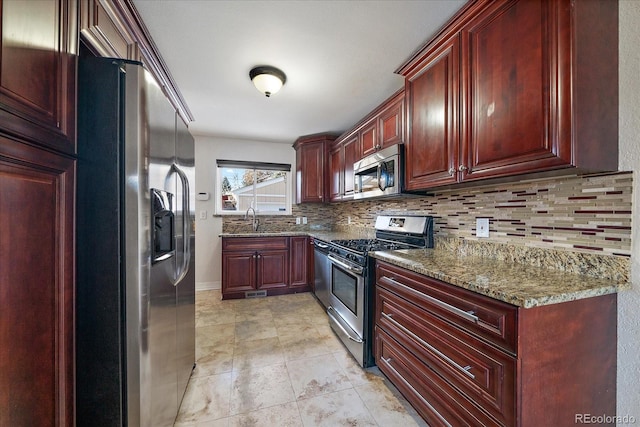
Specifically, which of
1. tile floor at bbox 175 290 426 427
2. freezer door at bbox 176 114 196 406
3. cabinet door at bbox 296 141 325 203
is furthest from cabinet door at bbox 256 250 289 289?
freezer door at bbox 176 114 196 406

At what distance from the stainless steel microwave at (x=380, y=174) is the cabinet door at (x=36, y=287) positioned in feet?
6.11

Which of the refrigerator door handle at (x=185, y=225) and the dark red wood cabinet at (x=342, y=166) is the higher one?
the dark red wood cabinet at (x=342, y=166)

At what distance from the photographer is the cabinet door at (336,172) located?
3.23 metres

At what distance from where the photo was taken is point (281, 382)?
173cm

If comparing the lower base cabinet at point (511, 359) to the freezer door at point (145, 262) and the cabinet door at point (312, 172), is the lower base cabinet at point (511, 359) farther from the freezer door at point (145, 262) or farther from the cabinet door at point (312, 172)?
the cabinet door at point (312, 172)

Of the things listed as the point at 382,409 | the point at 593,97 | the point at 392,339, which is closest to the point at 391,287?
the point at 392,339

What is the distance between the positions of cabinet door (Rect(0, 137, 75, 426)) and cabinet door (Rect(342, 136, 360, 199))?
2419 millimetres

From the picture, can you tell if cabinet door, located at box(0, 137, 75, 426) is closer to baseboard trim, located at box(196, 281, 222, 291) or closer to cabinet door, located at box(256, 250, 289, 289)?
cabinet door, located at box(256, 250, 289, 289)

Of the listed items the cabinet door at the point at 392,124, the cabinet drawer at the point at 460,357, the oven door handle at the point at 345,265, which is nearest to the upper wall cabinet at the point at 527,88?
the cabinet door at the point at 392,124

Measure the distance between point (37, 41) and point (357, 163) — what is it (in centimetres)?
231

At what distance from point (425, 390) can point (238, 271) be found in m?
2.62

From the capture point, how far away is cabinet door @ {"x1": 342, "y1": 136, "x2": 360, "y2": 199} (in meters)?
2.90

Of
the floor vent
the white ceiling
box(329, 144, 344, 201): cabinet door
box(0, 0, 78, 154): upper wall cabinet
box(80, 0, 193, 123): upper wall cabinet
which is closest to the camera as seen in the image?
box(0, 0, 78, 154): upper wall cabinet

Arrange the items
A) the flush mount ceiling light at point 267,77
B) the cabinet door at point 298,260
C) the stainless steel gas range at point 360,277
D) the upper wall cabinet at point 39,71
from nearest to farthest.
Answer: the upper wall cabinet at point 39,71, the stainless steel gas range at point 360,277, the flush mount ceiling light at point 267,77, the cabinet door at point 298,260
